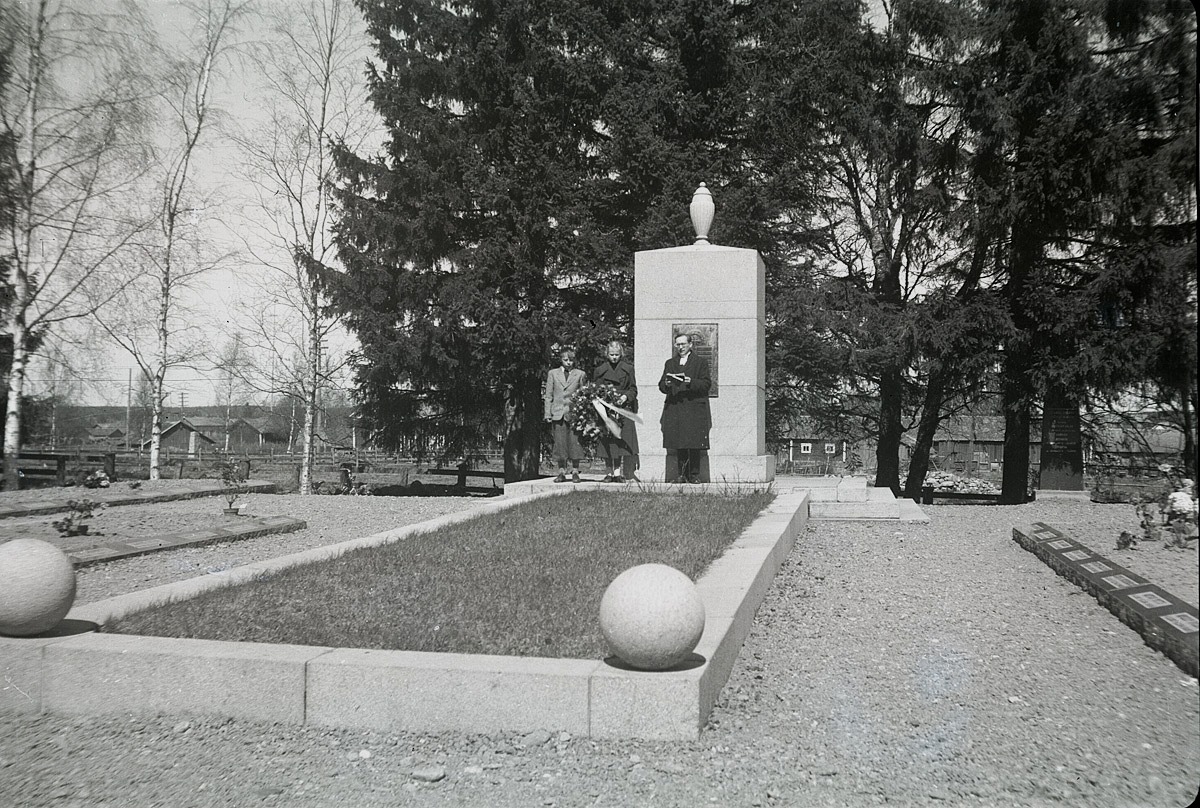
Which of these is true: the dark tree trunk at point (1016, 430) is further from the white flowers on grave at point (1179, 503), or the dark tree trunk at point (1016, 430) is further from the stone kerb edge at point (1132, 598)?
the white flowers on grave at point (1179, 503)

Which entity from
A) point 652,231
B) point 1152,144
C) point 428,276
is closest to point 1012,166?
point 652,231

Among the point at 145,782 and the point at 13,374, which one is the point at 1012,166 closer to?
the point at 13,374

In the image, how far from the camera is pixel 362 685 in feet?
13.8

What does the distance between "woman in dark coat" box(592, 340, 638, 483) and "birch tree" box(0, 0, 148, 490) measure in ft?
23.0

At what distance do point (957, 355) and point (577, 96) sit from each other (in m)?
10.8

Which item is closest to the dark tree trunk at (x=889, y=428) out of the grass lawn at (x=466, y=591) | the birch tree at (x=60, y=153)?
the grass lawn at (x=466, y=591)

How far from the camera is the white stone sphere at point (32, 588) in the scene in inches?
183

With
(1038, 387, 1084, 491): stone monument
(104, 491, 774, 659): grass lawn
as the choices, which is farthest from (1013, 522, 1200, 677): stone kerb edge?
(1038, 387, 1084, 491): stone monument

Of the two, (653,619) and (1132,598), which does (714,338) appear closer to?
(1132,598)

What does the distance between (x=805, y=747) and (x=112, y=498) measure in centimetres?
1073

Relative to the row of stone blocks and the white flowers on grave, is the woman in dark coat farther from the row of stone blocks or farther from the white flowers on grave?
the row of stone blocks

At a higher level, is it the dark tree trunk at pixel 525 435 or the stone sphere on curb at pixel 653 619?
the dark tree trunk at pixel 525 435

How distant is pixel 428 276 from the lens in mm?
22203

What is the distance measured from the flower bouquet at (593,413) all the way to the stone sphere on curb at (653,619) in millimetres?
8811
